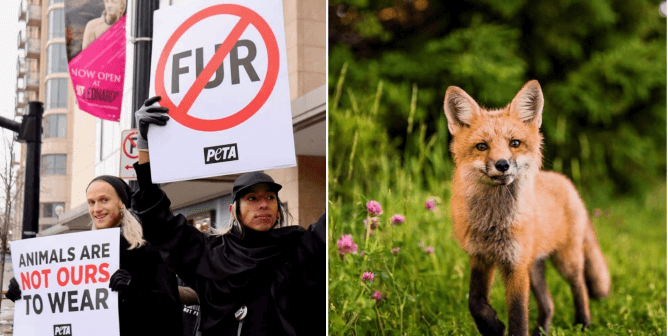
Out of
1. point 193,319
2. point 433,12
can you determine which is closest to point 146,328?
point 193,319

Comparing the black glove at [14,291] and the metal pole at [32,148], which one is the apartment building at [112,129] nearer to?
the metal pole at [32,148]

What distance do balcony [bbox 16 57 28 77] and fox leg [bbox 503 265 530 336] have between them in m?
8.33

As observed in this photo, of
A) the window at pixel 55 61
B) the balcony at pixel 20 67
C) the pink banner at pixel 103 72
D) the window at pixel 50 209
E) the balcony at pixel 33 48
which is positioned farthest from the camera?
the window at pixel 50 209

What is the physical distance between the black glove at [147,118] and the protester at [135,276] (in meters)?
0.28

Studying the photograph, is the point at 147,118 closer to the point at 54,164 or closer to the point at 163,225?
the point at 163,225

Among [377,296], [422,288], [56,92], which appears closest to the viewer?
[377,296]

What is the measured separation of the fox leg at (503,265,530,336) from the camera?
2.88 metres

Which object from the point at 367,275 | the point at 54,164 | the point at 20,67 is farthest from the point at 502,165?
the point at 54,164

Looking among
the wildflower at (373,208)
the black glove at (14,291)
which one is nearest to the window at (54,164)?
the black glove at (14,291)

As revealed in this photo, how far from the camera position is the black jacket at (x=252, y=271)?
2883 mm

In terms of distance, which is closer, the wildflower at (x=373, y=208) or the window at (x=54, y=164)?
the wildflower at (x=373, y=208)

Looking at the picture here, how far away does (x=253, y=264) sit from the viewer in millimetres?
2863

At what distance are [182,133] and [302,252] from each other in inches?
28.9

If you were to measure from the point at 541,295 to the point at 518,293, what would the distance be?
13.9 inches
